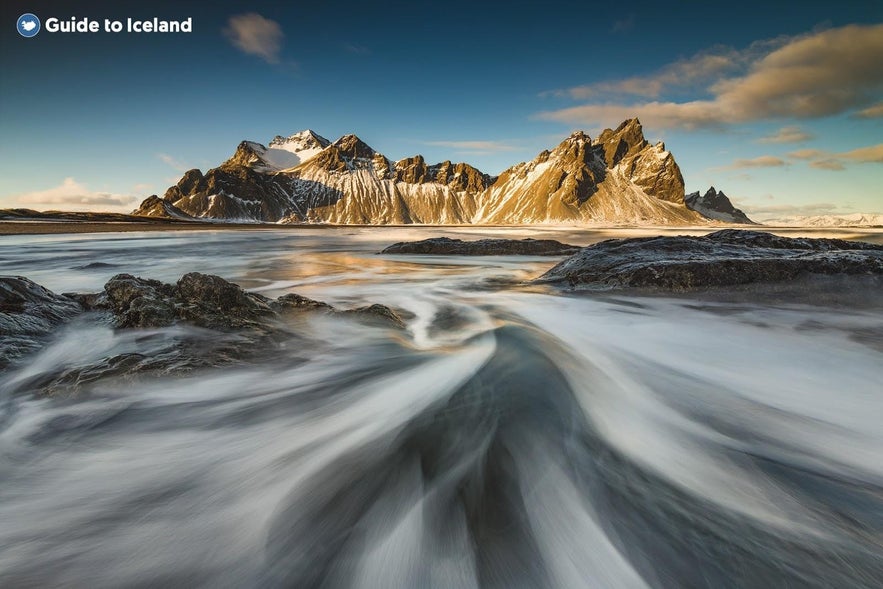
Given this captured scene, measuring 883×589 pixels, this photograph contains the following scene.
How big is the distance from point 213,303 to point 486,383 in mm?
3016

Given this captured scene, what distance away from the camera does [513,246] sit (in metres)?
17.4

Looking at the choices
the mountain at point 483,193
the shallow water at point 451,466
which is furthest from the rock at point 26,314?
the mountain at point 483,193

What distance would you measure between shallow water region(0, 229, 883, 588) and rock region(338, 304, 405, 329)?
742 mm

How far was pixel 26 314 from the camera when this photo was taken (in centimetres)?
370

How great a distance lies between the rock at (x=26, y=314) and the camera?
3207 millimetres

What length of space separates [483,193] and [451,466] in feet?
663

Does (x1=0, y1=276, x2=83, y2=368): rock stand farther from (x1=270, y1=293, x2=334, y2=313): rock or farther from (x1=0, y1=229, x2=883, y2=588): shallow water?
(x1=270, y1=293, x2=334, y2=313): rock

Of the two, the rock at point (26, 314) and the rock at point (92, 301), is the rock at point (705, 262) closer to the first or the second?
the rock at point (92, 301)

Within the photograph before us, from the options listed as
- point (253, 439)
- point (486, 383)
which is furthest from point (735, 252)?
point (253, 439)

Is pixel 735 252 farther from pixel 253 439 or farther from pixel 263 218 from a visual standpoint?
pixel 263 218

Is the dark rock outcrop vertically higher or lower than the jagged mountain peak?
lower

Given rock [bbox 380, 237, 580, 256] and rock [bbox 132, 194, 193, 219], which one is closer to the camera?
rock [bbox 380, 237, 580, 256]

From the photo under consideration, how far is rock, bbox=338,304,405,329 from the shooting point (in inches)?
183

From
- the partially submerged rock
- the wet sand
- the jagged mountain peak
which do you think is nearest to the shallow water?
the partially submerged rock
